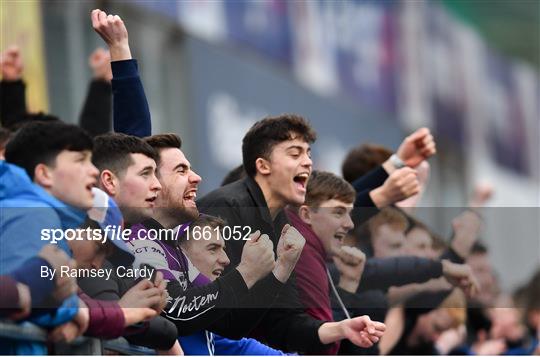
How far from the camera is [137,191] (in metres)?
7.30

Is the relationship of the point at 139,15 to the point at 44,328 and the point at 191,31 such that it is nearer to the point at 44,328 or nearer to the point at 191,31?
the point at 191,31

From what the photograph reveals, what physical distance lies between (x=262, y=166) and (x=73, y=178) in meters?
1.94

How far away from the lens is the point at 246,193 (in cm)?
811

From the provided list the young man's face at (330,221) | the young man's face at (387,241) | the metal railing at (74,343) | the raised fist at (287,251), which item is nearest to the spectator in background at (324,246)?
the young man's face at (330,221)

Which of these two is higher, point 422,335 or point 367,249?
point 367,249

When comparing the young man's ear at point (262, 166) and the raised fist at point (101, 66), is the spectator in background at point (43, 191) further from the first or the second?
the raised fist at point (101, 66)

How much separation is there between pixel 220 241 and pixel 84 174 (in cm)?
120

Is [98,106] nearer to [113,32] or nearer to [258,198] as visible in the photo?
[113,32]

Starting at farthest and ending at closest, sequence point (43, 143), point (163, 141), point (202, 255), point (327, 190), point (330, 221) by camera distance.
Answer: point (327, 190) → point (330, 221) → point (163, 141) → point (202, 255) → point (43, 143)

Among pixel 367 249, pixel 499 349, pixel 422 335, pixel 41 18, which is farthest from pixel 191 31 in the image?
pixel 367 249

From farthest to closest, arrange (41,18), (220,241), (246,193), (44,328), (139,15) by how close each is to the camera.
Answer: (139,15)
(41,18)
(246,193)
(220,241)
(44,328)

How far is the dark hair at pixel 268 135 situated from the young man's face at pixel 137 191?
1.02m

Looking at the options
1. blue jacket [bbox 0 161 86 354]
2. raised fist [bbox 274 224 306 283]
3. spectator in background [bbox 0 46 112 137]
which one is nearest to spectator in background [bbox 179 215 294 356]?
raised fist [bbox 274 224 306 283]

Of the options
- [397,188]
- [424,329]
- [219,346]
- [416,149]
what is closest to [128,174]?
[219,346]
